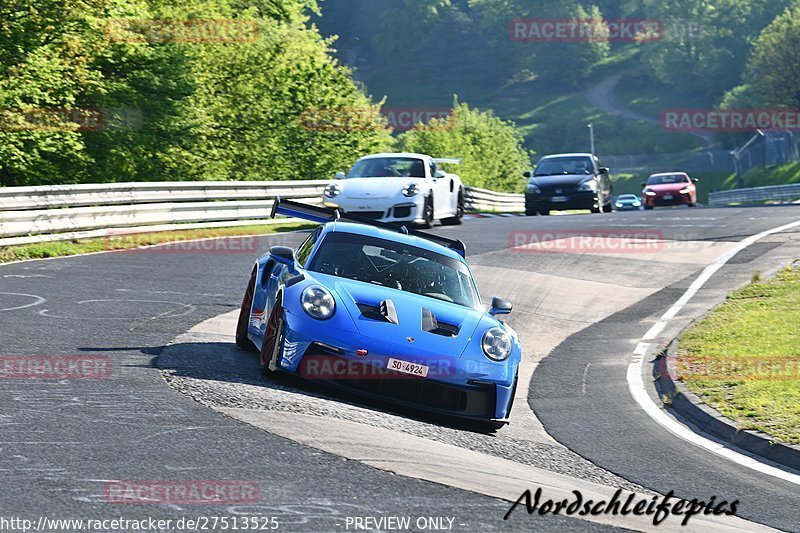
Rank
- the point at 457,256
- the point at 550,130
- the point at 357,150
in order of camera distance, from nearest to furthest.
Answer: the point at 457,256
the point at 357,150
the point at 550,130

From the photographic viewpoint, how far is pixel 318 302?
9164mm

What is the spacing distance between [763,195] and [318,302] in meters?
57.4

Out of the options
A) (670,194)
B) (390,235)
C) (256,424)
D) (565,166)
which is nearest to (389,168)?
(565,166)

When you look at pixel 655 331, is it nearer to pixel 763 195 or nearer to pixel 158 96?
pixel 158 96

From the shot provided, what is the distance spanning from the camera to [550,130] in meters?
146

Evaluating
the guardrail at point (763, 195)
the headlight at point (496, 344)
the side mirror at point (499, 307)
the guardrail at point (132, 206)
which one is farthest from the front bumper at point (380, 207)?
the guardrail at point (763, 195)

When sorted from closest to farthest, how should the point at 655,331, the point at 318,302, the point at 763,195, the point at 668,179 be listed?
1. the point at 318,302
2. the point at 655,331
3. the point at 668,179
4. the point at 763,195

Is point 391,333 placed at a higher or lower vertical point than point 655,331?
higher

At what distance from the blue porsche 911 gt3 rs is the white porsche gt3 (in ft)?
39.2

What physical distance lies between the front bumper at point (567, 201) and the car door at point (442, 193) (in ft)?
23.3

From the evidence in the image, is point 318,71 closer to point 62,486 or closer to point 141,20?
point 141,20

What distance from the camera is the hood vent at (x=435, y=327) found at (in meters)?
9.16

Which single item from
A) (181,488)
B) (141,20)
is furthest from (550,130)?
(181,488)

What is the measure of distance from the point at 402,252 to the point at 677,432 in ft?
9.32
